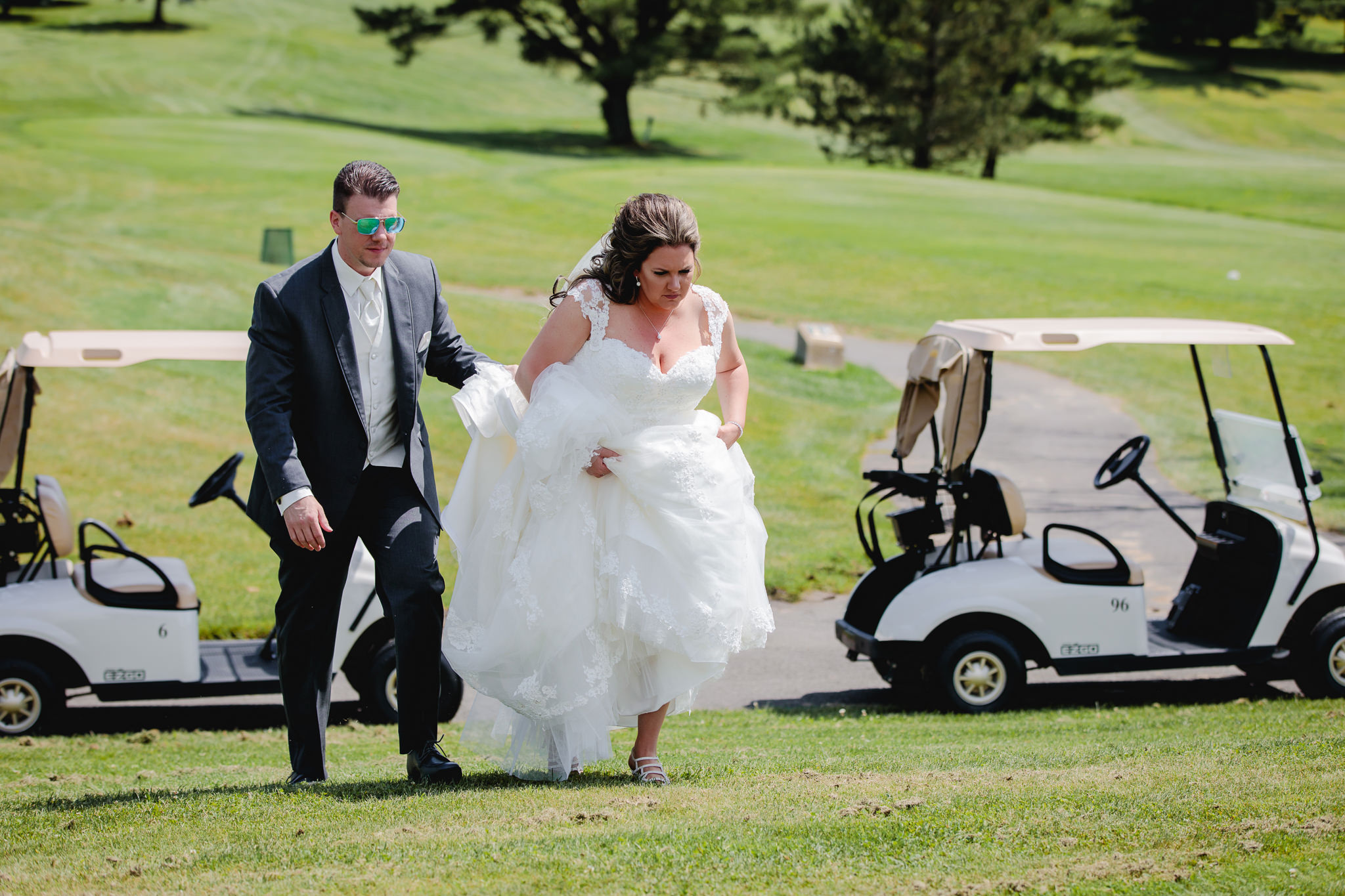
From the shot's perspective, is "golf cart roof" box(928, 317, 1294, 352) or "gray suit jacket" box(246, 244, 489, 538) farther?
"golf cart roof" box(928, 317, 1294, 352)

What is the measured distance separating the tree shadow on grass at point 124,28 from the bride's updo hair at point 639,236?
5682cm

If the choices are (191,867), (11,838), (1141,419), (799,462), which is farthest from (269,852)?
(1141,419)

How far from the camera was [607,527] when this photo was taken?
404cm

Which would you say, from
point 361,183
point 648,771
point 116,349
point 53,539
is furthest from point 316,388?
point 53,539

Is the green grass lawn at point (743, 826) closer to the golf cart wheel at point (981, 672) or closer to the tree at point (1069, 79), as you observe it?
the golf cart wheel at point (981, 672)

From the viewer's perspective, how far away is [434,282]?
437 cm

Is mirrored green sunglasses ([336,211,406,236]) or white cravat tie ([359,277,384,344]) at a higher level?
mirrored green sunglasses ([336,211,406,236])

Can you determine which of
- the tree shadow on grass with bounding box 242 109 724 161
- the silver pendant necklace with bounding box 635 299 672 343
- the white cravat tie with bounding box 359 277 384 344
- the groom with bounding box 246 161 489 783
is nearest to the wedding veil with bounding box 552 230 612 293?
the silver pendant necklace with bounding box 635 299 672 343

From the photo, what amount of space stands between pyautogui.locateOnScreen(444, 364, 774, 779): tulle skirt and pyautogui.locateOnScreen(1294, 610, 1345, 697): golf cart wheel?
3.36m

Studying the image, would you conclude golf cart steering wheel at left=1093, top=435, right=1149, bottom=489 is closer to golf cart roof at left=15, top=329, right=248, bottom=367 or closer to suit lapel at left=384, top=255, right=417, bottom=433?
suit lapel at left=384, top=255, right=417, bottom=433

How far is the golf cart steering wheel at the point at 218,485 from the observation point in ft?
19.2

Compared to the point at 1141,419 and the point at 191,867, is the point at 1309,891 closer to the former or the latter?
the point at 191,867

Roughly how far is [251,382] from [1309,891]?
124 inches

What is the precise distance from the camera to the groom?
394 centimetres
